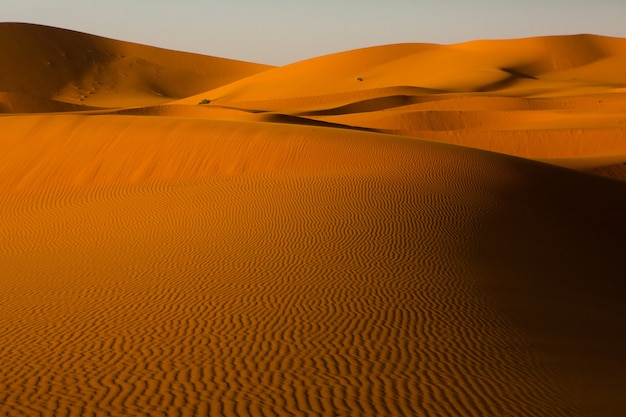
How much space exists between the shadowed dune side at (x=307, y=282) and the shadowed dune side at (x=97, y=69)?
5563 centimetres

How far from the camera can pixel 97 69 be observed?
95125 millimetres

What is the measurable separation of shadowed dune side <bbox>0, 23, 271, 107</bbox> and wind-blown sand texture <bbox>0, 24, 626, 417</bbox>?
53989 mm

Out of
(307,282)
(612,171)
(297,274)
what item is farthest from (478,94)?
(307,282)

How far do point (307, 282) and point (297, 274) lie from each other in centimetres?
49

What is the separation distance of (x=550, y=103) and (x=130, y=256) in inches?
1615

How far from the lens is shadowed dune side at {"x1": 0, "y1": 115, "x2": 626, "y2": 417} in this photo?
709 cm

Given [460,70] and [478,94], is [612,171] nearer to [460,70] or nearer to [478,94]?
[478,94]

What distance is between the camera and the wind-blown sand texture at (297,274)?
7.11 metres

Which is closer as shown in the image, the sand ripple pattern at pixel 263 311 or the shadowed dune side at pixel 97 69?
the sand ripple pattern at pixel 263 311

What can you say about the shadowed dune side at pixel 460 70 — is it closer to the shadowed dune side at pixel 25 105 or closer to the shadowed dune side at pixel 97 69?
the shadowed dune side at pixel 97 69

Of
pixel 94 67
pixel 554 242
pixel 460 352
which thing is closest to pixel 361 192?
pixel 554 242

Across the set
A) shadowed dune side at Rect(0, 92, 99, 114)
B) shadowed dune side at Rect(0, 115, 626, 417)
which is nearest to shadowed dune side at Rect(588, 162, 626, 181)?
shadowed dune side at Rect(0, 115, 626, 417)

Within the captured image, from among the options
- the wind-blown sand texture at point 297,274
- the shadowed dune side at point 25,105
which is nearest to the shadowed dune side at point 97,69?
the shadowed dune side at point 25,105

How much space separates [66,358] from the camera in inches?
310
